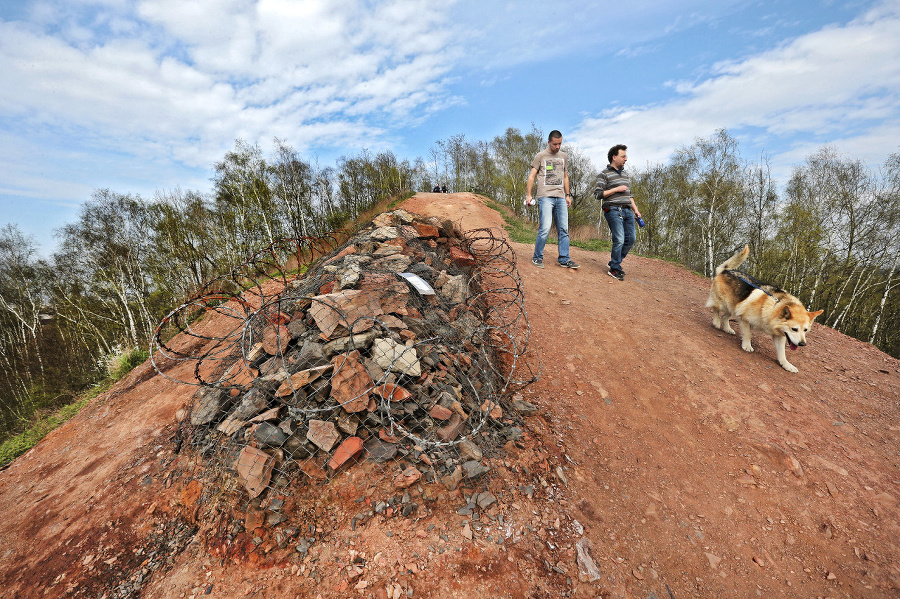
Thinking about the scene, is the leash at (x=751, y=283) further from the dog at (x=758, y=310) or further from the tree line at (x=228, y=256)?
the tree line at (x=228, y=256)

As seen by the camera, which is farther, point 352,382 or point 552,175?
point 552,175

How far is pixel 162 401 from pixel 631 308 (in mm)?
7125

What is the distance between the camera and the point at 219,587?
200 cm

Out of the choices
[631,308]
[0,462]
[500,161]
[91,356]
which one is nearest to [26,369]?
[91,356]

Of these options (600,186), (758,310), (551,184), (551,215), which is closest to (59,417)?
(551,215)

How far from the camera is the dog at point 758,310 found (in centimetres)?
389

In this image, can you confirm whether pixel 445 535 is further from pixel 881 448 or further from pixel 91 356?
pixel 91 356

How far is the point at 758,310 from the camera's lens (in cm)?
416

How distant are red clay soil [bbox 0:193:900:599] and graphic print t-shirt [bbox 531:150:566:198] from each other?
317cm

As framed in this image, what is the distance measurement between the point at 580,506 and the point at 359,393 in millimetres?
2028

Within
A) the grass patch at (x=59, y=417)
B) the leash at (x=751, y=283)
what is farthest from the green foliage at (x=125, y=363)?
the leash at (x=751, y=283)

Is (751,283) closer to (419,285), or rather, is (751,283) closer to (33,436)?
(419,285)

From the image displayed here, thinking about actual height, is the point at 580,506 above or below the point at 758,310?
below

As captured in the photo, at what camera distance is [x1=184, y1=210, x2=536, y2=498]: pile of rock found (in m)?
2.52
